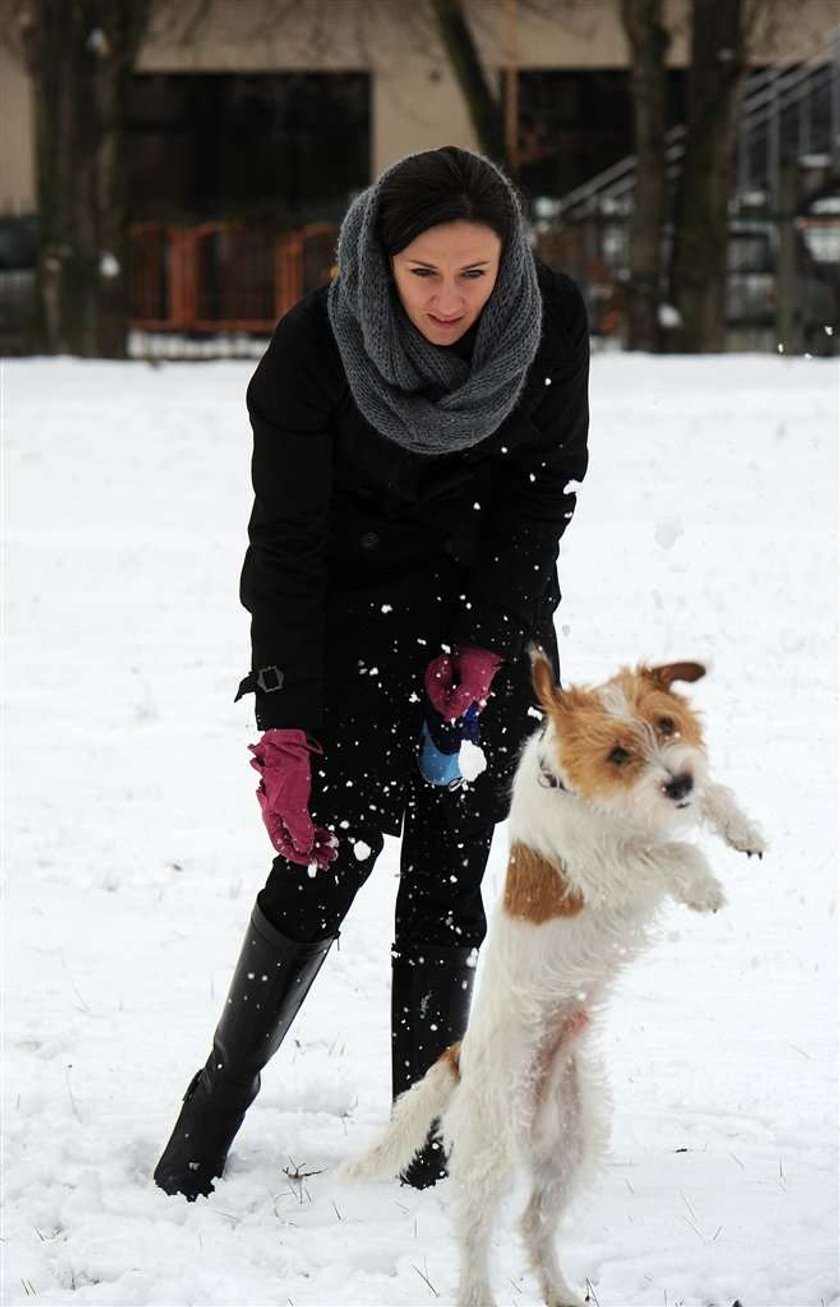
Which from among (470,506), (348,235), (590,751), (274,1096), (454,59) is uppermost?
(454,59)

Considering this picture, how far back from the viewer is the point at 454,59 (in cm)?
1928

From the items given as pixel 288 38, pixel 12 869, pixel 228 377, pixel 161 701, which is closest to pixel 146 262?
pixel 288 38

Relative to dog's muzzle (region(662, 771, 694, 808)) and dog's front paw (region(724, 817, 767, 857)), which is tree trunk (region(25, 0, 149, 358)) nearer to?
dog's front paw (region(724, 817, 767, 857))

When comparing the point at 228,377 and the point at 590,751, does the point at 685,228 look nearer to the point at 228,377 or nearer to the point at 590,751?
the point at 228,377

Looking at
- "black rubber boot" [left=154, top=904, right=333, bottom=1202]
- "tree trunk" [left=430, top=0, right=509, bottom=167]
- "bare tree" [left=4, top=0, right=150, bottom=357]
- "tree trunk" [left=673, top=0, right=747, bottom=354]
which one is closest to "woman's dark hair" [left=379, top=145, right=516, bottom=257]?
"black rubber boot" [left=154, top=904, right=333, bottom=1202]

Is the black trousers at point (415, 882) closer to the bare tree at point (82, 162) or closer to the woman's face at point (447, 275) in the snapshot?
the woman's face at point (447, 275)

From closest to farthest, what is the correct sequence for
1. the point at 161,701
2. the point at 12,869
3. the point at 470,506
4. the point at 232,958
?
the point at 470,506 → the point at 232,958 → the point at 12,869 → the point at 161,701

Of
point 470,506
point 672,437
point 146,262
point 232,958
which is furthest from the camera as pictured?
point 146,262

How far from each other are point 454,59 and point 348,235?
16.5m

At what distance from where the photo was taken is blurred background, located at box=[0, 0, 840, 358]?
18.0 metres

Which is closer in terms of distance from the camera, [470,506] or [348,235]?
[348,235]

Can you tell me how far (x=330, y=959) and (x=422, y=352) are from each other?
2.49m

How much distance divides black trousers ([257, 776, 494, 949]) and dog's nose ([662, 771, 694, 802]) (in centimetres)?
98

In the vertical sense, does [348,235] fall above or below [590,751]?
above
